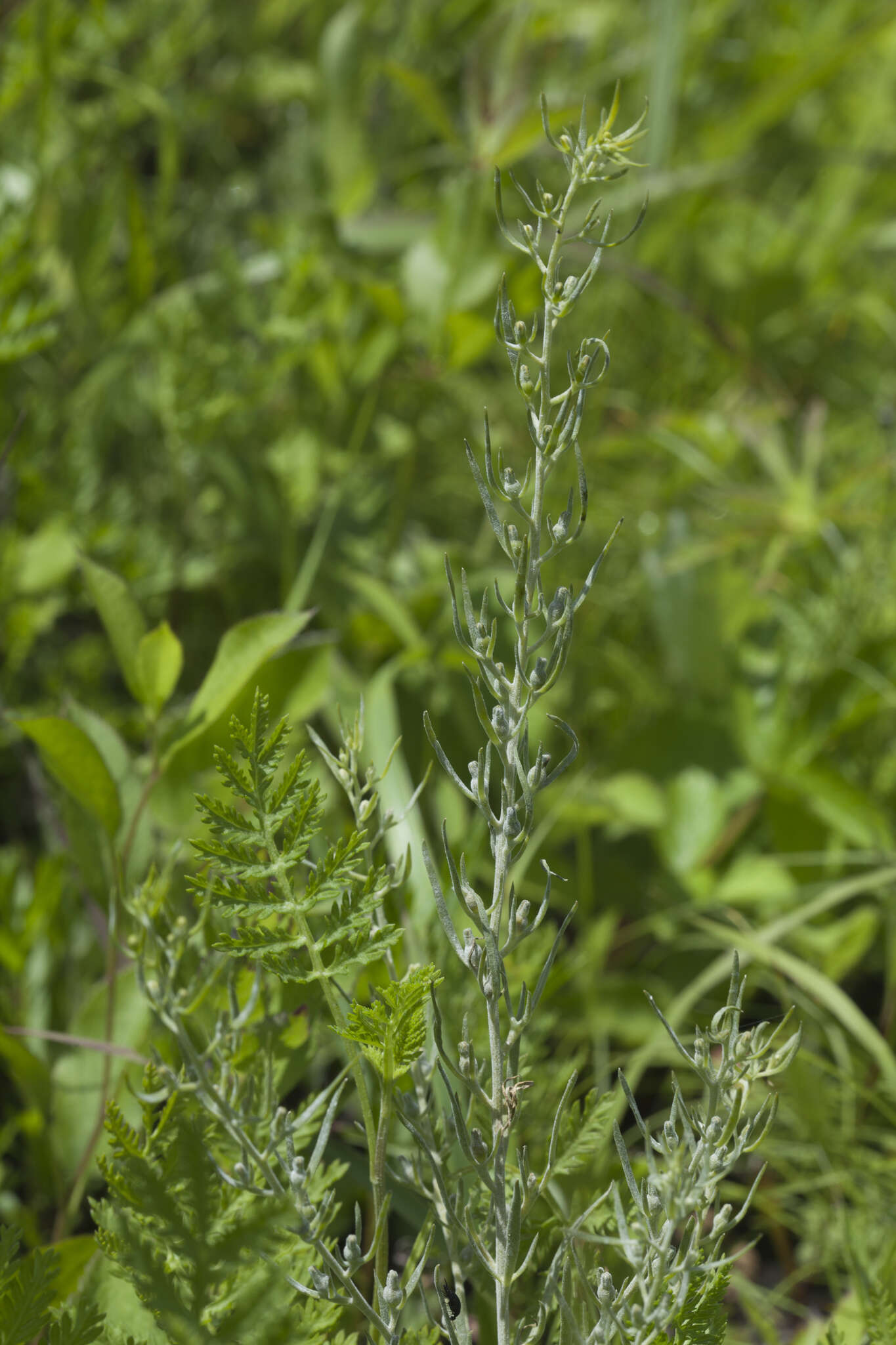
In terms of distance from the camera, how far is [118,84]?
1724mm

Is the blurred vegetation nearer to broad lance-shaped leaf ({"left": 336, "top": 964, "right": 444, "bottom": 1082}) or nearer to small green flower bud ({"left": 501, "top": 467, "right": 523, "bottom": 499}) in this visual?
broad lance-shaped leaf ({"left": 336, "top": 964, "right": 444, "bottom": 1082})

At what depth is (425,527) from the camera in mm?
1888

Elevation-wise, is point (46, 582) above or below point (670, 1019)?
above

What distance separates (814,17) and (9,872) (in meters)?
2.79

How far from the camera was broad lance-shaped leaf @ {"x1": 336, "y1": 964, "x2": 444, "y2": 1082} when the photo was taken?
0.57 m

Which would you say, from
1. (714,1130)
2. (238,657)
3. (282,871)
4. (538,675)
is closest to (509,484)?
(538,675)

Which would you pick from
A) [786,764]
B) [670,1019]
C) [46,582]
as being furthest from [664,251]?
[670,1019]

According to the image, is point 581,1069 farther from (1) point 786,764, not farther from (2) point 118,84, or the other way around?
(2) point 118,84

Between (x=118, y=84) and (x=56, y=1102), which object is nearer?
(x=56, y=1102)

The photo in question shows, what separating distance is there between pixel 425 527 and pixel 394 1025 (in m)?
1.37

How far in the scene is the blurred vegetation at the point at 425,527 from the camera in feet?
3.62

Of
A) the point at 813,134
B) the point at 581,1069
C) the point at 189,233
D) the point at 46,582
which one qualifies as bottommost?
the point at 581,1069

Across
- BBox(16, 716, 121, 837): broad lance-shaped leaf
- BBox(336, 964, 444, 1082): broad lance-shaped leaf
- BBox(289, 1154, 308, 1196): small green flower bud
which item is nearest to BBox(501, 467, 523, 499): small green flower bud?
BBox(336, 964, 444, 1082): broad lance-shaped leaf

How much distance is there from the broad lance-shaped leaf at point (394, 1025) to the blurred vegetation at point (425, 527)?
19cm
